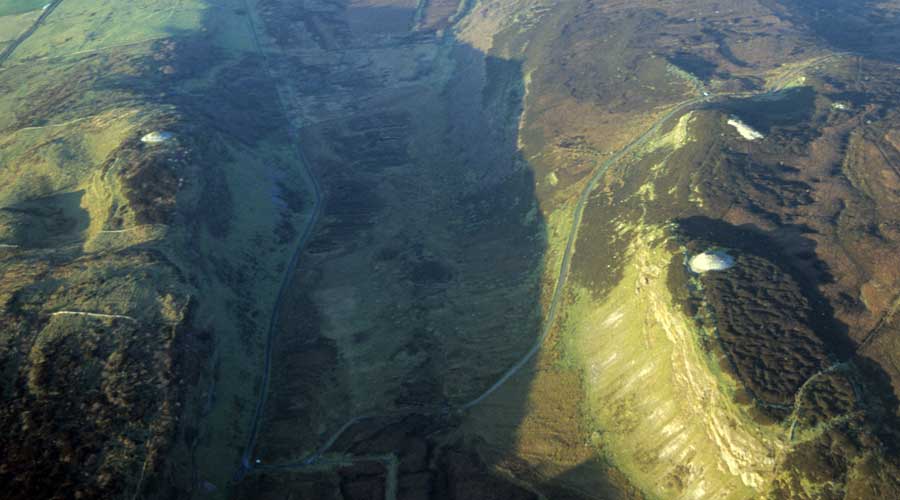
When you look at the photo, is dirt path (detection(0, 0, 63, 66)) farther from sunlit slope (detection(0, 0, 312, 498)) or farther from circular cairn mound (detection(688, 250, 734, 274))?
circular cairn mound (detection(688, 250, 734, 274))

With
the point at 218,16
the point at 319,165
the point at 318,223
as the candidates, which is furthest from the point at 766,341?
the point at 218,16

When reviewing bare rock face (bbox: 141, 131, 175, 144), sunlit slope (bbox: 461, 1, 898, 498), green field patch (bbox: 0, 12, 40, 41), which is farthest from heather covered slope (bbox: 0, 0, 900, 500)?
green field patch (bbox: 0, 12, 40, 41)

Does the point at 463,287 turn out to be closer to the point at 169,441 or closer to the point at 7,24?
the point at 169,441

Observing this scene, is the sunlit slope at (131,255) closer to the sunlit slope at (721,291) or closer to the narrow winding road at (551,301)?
the narrow winding road at (551,301)

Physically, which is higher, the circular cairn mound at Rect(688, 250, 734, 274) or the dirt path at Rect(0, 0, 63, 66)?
the circular cairn mound at Rect(688, 250, 734, 274)

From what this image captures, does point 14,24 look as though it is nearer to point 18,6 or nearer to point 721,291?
point 18,6

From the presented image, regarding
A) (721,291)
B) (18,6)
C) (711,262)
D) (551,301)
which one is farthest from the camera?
(18,6)

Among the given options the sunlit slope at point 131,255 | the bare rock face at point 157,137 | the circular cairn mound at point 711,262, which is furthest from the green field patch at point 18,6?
the circular cairn mound at point 711,262

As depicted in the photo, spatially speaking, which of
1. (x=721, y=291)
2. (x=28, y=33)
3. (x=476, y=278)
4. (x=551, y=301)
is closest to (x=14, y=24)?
(x=28, y=33)

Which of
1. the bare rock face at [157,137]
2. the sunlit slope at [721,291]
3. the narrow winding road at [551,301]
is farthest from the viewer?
the bare rock face at [157,137]
